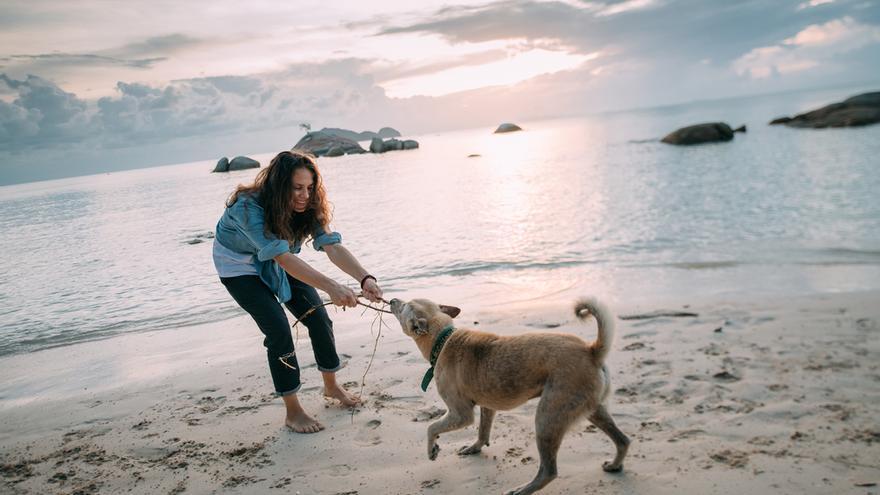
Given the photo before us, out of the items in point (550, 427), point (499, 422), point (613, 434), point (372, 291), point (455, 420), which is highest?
point (372, 291)

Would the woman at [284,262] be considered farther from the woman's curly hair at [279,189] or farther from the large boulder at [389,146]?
the large boulder at [389,146]

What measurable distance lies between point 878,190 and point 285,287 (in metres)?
17.7

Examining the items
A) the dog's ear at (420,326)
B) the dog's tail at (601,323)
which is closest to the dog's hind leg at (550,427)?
the dog's tail at (601,323)

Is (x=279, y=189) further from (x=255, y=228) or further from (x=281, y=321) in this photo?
(x=281, y=321)

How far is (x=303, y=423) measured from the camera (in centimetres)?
474

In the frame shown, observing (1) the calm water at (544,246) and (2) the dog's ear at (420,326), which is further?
(1) the calm water at (544,246)

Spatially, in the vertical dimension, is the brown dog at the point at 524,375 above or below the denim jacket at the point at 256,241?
below

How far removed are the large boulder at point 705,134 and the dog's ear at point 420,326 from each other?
147 feet

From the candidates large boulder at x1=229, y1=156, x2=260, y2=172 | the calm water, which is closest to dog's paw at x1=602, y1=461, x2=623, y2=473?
the calm water

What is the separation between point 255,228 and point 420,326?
1649 millimetres

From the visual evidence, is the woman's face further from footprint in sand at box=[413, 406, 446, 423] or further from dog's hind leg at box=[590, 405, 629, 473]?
dog's hind leg at box=[590, 405, 629, 473]

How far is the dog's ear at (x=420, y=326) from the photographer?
12.9 ft

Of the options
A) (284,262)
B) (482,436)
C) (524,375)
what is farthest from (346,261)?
(524,375)

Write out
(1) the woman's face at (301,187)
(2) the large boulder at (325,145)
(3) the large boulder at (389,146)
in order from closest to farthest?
(1) the woman's face at (301,187), (3) the large boulder at (389,146), (2) the large boulder at (325,145)
